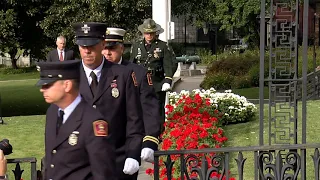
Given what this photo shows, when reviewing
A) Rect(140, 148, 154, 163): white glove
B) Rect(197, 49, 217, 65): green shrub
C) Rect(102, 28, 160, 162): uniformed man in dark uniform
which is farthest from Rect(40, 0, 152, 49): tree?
Rect(197, 49, 217, 65): green shrub

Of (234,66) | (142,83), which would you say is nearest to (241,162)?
(142,83)

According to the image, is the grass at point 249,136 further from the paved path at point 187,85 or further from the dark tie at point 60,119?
the paved path at point 187,85

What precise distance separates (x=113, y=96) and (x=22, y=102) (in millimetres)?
18705

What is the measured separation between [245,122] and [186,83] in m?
13.0

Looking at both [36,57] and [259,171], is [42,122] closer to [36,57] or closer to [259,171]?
[36,57]

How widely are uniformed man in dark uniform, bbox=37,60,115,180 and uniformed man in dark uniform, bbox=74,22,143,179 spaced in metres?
0.75

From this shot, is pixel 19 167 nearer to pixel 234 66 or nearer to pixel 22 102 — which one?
pixel 22 102

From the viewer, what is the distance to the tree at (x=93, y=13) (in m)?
16.0

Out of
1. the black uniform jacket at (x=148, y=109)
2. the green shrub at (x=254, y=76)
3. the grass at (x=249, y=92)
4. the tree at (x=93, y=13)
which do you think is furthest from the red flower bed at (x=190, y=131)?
the green shrub at (x=254, y=76)

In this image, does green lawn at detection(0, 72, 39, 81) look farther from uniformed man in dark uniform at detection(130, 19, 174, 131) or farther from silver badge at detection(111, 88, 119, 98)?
silver badge at detection(111, 88, 119, 98)

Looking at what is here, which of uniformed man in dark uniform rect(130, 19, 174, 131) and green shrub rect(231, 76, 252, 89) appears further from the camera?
green shrub rect(231, 76, 252, 89)

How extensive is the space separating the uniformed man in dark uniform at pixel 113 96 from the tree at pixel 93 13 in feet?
38.3

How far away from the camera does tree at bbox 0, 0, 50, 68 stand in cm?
1451

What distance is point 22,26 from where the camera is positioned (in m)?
15.4
